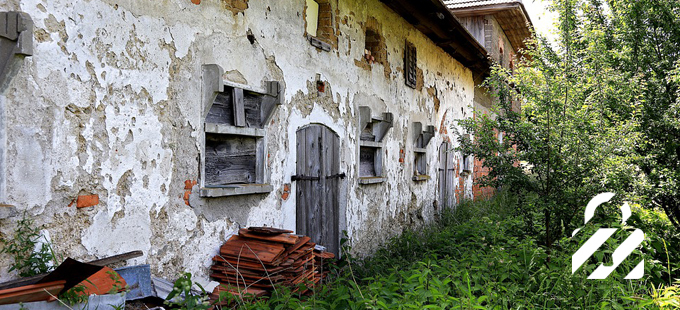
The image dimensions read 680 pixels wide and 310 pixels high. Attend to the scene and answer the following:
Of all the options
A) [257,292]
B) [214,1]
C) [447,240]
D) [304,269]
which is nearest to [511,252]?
[447,240]

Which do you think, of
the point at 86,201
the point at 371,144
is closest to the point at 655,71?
the point at 371,144

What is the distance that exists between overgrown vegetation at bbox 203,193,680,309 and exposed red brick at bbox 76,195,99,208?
43.9 inches

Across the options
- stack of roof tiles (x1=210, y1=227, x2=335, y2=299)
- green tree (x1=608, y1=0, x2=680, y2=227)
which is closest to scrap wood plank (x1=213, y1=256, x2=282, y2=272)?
stack of roof tiles (x1=210, y1=227, x2=335, y2=299)

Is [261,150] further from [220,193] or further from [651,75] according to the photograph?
[651,75]

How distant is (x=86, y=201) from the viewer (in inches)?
122

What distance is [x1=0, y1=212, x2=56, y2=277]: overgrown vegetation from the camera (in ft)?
8.75

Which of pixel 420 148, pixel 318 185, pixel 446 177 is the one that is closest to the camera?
pixel 318 185

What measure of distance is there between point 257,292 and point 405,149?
5.19 m

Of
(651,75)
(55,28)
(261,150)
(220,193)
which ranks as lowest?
(220,193)

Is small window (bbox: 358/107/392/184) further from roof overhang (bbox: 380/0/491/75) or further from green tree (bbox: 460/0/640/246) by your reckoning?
roof overhang (bbox: 380/0/491/75)

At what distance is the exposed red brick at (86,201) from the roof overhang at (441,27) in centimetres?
547

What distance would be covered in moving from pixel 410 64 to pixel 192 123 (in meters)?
5.58

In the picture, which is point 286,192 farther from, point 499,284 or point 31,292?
point 31,292

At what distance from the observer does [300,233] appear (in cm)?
541
